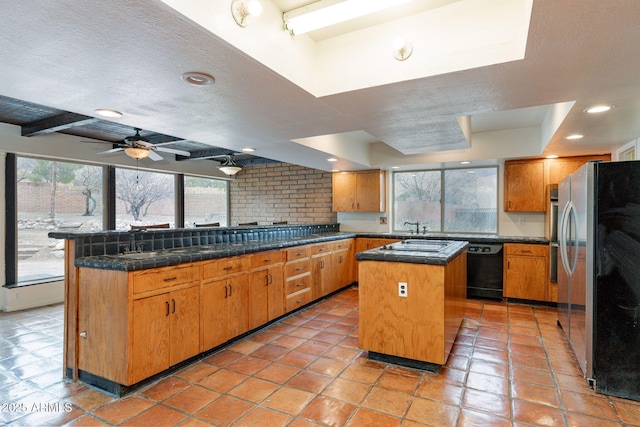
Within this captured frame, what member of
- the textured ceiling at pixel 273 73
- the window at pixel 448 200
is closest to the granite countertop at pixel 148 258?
the textured ceiling at pixel 273 73

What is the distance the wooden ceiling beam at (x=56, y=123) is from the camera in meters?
3.63

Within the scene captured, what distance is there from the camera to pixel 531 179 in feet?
15.5

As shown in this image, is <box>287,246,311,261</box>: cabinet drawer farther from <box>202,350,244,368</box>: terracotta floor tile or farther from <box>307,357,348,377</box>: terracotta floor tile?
<box>307,357,348,377</box>: terracotta floor tile

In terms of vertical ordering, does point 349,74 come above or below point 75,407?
above

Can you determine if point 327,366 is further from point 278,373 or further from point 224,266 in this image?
point 224,266

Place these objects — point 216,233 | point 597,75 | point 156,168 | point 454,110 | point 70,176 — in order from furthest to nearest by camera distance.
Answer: point 156,168, point 70,176, point 216,233, point 454,110, point 597,75

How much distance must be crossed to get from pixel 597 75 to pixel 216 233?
3.43m

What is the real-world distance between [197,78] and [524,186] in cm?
465

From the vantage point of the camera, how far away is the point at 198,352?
272cm

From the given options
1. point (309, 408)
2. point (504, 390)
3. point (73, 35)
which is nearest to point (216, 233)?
point (309, 408)

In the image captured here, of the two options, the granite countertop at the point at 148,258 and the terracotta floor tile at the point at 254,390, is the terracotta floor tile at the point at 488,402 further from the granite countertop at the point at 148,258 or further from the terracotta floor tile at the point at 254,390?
the granite countertop at the point at 148,258

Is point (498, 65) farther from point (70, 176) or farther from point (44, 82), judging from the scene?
point (70, 176)

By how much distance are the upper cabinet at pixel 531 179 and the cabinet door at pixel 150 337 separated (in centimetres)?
472

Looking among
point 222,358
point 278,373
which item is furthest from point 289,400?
point 222,358
